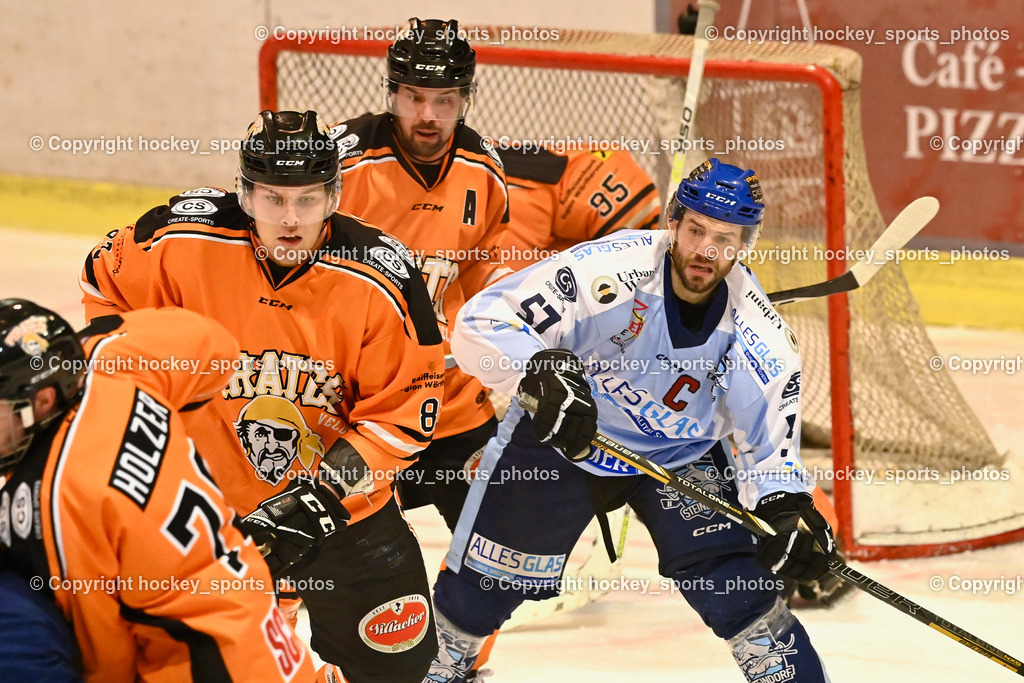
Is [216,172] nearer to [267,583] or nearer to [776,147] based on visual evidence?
[776,147]

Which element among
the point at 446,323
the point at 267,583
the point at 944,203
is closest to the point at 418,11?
the point at 944,203

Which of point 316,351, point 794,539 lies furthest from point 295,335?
point 794,539

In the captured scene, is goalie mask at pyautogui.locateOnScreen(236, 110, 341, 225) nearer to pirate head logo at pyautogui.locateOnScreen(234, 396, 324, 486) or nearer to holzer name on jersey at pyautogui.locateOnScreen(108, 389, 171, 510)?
pirate head logo at pyautogui.locateOnScreen(234, 396, 324, 486)

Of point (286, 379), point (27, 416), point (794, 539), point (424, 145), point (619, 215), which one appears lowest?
point (794, 539)

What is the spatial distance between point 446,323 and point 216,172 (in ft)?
13.3

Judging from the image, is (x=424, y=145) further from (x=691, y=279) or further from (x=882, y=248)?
(x=882, y=248)

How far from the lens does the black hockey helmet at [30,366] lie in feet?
5.52

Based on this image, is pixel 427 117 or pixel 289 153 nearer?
pixel 289 153

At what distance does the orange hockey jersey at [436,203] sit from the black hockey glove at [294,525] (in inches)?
35.7

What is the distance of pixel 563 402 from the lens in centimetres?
247

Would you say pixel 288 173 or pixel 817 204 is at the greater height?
pixel 288 173

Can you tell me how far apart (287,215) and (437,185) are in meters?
0.89

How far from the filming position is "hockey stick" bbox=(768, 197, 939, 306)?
3.12 meters

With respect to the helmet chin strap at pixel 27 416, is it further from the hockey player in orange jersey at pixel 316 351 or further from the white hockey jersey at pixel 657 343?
the white hockey jersey at pixel 657 343
